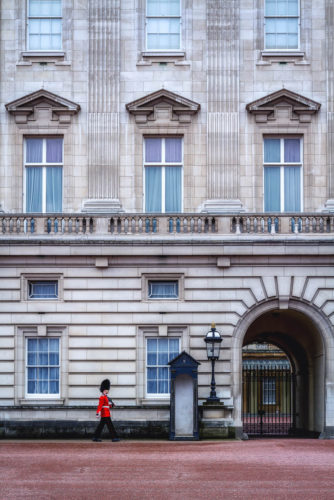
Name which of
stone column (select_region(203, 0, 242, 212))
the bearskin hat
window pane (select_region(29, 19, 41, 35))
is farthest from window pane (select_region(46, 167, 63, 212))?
the bearskin hat

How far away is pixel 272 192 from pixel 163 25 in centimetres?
610

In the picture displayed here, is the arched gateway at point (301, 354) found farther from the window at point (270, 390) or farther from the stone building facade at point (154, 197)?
the window at point (270, 390)

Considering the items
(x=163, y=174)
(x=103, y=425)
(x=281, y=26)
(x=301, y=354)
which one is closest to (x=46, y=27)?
(x=163, y=174)

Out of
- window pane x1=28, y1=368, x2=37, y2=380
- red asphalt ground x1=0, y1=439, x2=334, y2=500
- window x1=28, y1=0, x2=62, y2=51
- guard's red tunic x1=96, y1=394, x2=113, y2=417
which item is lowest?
red asphalt ground x1=0, y1=439, x2=334, y2=500

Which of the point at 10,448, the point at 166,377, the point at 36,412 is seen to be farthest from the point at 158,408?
the point at 10,448

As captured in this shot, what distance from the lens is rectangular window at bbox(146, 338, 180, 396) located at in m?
33.6

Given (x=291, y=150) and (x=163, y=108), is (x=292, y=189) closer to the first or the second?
(x=291, y=150)

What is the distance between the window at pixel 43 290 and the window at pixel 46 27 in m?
7.20

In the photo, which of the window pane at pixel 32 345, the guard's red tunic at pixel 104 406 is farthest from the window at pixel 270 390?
the guard's red tunic at pixel 104 406

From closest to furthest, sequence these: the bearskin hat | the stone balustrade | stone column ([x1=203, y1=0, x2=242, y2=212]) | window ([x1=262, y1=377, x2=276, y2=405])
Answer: the bearskin hat
the stone balustrade
stone column ([x1=203, y1=0, x2=242, y2=212])
window ([x1=262, y1=377, x2=276, y2=405])

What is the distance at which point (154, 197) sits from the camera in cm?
3456

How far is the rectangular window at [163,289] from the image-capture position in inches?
1329

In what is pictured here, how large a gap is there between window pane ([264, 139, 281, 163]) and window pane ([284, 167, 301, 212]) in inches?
18.0

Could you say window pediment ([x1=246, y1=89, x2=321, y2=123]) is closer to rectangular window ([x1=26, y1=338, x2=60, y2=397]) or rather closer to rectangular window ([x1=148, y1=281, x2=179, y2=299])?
rectangular window ([x1=148, y1=281, x2=179, y2=299])
